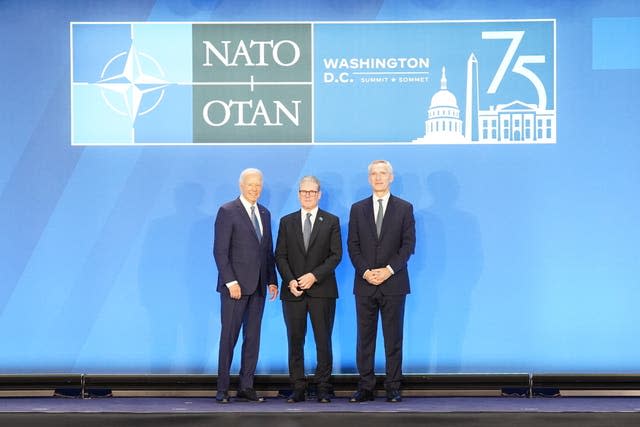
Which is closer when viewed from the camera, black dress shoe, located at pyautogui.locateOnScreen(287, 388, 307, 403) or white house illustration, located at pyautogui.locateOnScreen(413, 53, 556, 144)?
black dress shoe, located at pyautogui.locateOnScreen(287, 388, 307, 403)

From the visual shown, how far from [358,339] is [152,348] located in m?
1.64

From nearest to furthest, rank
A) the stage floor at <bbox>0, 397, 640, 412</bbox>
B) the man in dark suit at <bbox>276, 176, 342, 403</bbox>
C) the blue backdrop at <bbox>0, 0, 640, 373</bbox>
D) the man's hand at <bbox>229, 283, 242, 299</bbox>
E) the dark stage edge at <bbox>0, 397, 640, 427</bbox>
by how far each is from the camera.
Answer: the dark stage edge at <bbox>0, 397, 640, 427</bbox>
the stage floor at <bbox>0, 397, 640, 412</bbox>
the man's hand at <bbox>229, 283, 242, 299</bbox>
the man in dark suit at <bbox>276, 176, 342, 403</bbox>
the blue backdrop at <bbox>0, 0, 640, 373</bbox>

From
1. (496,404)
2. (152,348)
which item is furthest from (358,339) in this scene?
(152,348)

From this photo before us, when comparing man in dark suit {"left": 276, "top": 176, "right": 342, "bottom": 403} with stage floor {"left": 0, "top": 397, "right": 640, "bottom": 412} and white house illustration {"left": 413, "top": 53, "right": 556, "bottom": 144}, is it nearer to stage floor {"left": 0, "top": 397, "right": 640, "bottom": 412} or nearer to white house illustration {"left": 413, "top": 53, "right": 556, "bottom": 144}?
stage floor {"left": 0, "top": 397, "right": 640, "bottom": 412}

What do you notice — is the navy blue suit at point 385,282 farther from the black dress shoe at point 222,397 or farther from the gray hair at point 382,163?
the black dress shoe at point 222,397

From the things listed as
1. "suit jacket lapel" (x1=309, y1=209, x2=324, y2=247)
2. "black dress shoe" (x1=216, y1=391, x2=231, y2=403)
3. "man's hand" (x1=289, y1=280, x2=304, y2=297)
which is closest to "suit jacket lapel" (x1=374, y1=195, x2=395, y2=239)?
"suit jacket lapel" (x1=309, y1=209, x2=324, y2=247)

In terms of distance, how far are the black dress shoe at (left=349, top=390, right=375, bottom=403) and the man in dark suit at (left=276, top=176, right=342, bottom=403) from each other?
19cm

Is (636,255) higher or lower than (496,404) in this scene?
higher

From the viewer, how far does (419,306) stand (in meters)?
6.50

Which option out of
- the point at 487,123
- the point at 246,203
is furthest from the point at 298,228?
the point at 487,123

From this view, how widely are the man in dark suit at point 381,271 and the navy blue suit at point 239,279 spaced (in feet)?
2.26

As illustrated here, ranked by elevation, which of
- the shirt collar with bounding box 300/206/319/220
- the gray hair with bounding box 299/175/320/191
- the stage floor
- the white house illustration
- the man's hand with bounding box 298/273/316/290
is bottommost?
the stage floor

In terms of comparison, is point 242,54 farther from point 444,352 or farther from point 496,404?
point 496,404

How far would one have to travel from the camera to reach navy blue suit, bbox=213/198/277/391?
5.93 metres
